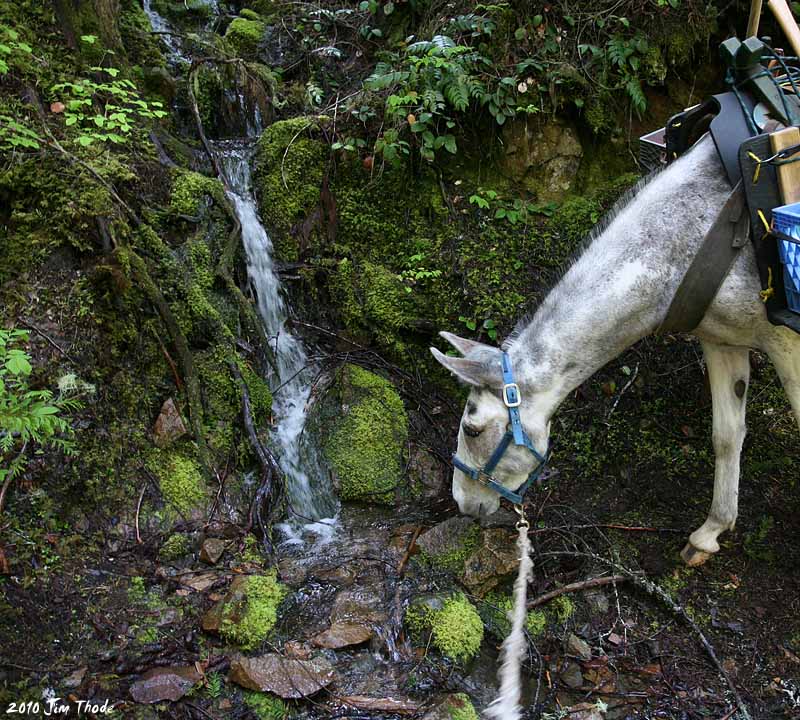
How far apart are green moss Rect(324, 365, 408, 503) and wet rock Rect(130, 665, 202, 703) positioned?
6.29ft

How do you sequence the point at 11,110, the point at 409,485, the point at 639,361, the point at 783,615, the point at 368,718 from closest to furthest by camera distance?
the point at 368,718
the point at 783,615
the point at 11,110
the point at 409,485
the point at 639,361

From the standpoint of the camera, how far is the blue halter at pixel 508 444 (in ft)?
10.5

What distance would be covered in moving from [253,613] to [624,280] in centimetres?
294

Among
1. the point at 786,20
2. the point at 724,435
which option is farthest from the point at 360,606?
the point at 786,20

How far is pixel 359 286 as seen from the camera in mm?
5570

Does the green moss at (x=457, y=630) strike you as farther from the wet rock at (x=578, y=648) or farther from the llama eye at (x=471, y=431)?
the llama eye at (x=471, y=431)

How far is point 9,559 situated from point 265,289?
10.2ft

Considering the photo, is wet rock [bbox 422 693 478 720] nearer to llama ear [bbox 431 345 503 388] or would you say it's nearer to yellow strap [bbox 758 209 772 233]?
llama ear [bbox 431 345 503 388]

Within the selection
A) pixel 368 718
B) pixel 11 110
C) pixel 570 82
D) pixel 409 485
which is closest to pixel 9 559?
pixel 368 718

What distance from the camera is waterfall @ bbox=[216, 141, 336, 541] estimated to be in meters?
4.71

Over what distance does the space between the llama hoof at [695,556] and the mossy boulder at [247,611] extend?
2.85 m

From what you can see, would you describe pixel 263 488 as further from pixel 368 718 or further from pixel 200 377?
pixel 368 718

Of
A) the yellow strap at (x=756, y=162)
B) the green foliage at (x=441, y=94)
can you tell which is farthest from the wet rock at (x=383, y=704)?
the green foliage at (x=441, y=94)

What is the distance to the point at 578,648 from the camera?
3.51 metres
